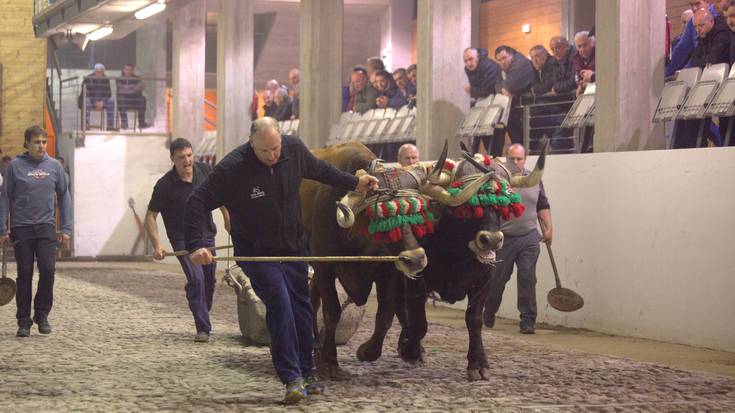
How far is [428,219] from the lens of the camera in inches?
350

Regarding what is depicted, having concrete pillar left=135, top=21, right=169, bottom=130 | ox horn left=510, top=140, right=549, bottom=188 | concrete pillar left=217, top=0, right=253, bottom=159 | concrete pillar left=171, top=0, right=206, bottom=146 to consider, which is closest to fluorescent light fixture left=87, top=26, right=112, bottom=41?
concrete pillar left=171, top=0, right=206, bottom=146

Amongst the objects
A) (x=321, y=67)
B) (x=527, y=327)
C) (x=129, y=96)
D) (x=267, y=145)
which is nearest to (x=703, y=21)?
(x=527, y=327)

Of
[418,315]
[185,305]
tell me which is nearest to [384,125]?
[185,305]

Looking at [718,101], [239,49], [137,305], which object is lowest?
[137,305]

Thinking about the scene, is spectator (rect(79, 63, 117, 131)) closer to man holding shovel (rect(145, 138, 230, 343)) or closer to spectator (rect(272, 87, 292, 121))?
spectator (rect(272, 87, 292, 121))

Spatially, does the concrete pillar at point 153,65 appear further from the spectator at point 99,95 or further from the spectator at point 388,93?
the spectator at point 388,93

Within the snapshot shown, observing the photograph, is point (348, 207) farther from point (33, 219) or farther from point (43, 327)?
point (43, 327)

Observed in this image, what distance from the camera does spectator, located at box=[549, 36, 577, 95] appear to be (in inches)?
621

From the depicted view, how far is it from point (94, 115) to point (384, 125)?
1393cm

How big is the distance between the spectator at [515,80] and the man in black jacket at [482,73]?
500mm

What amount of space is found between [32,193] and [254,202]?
4.60 meters

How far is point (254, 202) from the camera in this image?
26.6 ft

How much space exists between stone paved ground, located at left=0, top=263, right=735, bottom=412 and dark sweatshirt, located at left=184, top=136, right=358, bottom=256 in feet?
3.31

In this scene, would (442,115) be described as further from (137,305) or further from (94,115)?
(94,115)
